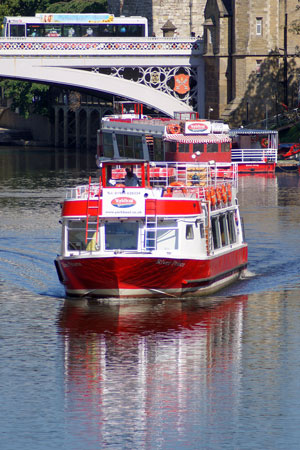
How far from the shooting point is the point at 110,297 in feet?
121

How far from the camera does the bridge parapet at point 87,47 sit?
99.6 metres

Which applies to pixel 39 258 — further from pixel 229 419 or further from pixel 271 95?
pixel 271 95

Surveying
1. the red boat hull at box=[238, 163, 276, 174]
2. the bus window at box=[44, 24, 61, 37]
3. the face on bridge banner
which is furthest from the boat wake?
the bus window at box=[44, 24, 61, 37]

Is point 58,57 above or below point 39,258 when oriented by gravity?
above

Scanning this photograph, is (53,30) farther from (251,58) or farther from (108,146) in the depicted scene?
(108,146)

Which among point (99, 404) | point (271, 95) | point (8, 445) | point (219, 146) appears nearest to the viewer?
point (8, 445)

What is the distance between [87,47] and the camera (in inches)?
Answer: 3994

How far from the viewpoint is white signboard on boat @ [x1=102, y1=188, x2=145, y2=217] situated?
36.1 m

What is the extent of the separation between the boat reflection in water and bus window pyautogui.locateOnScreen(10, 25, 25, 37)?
69732 mm

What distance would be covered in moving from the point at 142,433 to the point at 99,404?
2131 millimetres

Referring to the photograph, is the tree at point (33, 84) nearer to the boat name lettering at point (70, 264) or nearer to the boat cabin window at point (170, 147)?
the boat cabin window at point (170, 147)

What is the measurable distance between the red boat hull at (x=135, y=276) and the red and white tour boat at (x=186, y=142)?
1528 inches

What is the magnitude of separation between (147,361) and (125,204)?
664 centimetres

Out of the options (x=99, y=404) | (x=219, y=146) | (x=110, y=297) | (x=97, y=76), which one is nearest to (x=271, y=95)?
(x=97, y=76)
